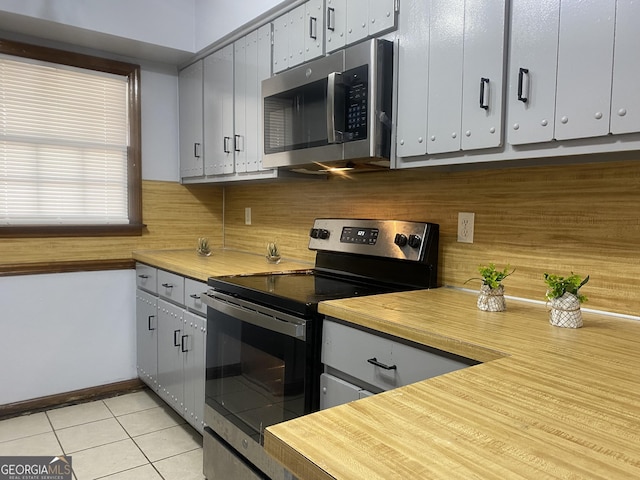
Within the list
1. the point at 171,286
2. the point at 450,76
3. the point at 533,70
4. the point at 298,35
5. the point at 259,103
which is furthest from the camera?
the point at 171,286

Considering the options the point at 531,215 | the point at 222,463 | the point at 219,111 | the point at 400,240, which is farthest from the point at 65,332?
the point at 531,215

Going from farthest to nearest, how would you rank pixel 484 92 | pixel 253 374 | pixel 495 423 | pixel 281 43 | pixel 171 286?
pixel 171 286 → pixel 281 43 → pixel 253 374 → pixel 484 92 → pixel 495 423

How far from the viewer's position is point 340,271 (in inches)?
86.3

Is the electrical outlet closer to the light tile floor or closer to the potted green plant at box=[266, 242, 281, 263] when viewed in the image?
the potted green plant at box=[266, 242, 281, 263]

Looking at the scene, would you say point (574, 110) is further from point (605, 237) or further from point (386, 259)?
point (386, 259)

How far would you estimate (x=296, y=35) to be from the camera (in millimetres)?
2141

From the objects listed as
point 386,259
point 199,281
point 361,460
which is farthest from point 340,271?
point 361,460

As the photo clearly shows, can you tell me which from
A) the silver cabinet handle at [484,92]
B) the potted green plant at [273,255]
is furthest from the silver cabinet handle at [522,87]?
the potted green plant at [273,255]

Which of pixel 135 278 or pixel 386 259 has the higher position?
pixel 386 259

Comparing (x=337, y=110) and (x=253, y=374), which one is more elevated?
(x=337, y=110)

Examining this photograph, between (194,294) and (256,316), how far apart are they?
27.4 inches

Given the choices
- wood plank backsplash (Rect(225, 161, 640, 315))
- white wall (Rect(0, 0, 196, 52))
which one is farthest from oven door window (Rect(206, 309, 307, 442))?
white wall (Rect(0, 0, 196, 52))

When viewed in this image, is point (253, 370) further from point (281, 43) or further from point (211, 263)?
point (281, 43)

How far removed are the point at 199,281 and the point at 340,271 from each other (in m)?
0.69
